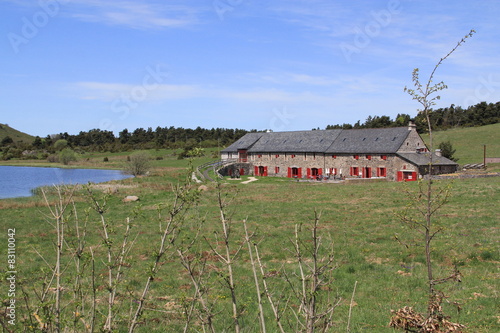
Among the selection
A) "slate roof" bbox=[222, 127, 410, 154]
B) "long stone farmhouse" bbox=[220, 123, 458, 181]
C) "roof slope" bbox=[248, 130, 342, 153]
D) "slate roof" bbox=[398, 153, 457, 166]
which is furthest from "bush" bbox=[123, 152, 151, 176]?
"slate roof" bbox=[398, 153, 457, 166]

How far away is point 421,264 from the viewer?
1352cm

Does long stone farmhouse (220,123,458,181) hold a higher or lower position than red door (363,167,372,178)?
higher

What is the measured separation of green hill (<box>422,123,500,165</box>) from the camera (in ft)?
233

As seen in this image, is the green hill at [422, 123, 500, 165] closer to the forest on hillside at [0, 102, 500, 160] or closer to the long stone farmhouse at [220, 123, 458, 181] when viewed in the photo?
the forest on hillside at [0, 102, 500, 160]

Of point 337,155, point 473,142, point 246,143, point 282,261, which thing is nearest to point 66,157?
point 246,143

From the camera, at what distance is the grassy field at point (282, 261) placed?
256 inches

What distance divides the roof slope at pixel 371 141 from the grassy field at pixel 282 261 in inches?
893

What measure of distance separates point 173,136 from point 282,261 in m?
156

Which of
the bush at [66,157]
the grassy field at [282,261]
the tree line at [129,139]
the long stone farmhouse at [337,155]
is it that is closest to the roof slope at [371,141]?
the long stone farmhouse at [337,155]

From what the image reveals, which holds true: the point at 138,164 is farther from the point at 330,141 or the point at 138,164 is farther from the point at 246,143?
the point at 330,141

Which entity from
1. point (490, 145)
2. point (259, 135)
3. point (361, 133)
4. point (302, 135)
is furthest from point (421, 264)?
point (490, 145)

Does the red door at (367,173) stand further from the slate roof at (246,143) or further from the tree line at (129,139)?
the tree line at (129,139)

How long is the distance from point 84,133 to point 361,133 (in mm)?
141499

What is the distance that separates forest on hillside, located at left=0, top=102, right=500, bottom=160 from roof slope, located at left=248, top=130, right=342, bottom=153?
53.5 feet
